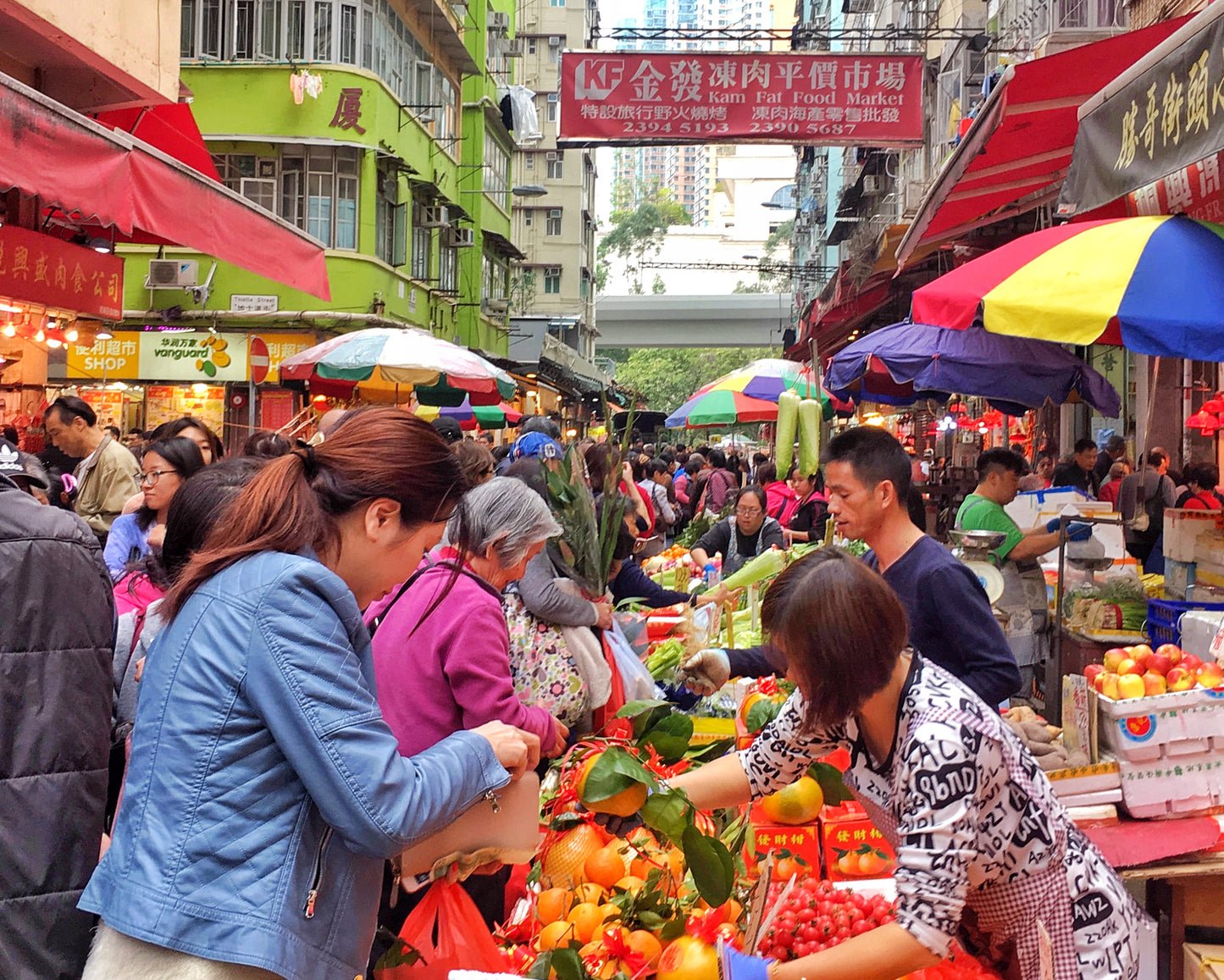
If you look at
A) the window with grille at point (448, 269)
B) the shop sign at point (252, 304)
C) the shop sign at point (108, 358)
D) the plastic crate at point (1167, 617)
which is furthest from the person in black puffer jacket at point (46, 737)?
the window with grille at point (448, 269)

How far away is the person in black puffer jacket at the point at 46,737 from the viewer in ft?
7.84

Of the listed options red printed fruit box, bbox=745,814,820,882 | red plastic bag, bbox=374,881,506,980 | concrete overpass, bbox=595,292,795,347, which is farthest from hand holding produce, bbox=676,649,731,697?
concrete overpass, bbox=595,292,795,347

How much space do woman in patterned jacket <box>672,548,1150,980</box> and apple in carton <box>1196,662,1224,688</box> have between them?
1240 mm

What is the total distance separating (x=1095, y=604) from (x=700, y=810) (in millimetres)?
4292

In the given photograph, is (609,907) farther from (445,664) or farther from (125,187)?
(125,187)

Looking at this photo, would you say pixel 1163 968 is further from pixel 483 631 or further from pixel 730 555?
pixel 730 555

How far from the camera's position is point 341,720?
1.83 metres

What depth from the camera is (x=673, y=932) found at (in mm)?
2479

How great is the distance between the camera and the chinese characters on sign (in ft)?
68.8

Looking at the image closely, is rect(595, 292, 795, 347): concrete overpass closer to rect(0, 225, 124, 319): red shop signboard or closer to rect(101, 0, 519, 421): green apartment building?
rect(101, 0, 519, 421): green apartment building

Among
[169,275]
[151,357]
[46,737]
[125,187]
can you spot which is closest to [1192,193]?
[125,187]

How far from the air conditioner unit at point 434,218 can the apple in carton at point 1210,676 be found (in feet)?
81.0

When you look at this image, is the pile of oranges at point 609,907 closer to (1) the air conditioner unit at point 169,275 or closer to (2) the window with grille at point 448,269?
(1) the air conditioner unit at point 169,275

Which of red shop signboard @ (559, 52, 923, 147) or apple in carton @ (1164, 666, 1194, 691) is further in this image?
red shop signboard @ (559, 52, 923, 147)
